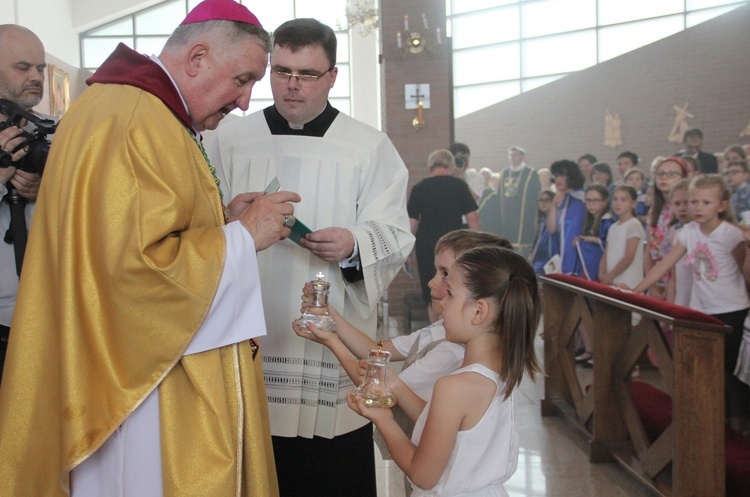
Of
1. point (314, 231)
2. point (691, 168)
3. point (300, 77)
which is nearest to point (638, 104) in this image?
point (691, 168)

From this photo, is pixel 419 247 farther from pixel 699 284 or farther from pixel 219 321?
pixel 219 321

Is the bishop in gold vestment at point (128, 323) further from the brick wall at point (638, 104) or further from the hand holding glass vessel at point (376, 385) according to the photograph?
the brick wall at point (638, 104)

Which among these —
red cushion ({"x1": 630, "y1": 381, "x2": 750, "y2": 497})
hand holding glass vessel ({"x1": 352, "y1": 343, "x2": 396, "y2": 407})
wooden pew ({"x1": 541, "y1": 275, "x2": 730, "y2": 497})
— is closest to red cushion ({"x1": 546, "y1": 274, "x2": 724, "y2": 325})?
wooden pew ({"x1": 541, "y1": 275, "x2": 730, "y2": 497})

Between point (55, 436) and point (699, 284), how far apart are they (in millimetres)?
4118

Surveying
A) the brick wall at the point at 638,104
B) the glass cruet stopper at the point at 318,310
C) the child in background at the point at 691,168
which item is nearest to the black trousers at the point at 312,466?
the glass cruet stopper at the point at 318,310

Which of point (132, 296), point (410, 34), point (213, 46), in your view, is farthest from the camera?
point (410, 34)

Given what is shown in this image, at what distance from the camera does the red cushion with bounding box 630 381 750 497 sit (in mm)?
3492

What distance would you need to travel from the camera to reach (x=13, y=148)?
92.8 inches

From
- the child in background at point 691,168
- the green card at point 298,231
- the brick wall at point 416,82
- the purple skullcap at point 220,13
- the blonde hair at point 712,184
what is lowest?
the green card at point 298,231

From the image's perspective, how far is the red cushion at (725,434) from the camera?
11.5 feet

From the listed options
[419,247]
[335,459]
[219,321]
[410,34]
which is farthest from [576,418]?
[410,34]

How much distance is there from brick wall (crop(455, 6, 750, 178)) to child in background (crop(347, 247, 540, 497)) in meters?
11.5

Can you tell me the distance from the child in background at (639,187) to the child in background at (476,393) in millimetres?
6154

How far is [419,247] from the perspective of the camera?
25.7 ft
